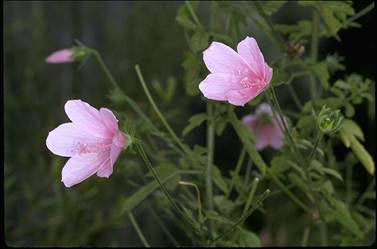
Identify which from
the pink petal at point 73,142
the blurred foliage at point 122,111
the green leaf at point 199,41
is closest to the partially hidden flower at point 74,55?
the blurred foliage at point 122,111

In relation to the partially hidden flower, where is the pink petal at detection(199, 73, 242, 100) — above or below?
above

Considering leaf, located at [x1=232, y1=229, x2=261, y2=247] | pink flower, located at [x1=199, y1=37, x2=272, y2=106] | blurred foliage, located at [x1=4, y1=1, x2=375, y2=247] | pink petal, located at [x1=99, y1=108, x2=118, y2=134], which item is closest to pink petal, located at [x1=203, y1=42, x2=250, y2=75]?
pink flower, located at [x1=199, y1=37, x2=272, y2=106]

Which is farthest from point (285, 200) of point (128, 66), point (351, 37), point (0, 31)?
point (0, 31)

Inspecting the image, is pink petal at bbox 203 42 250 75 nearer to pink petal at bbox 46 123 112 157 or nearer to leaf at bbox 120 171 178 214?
pink petal at bbox 46 123 112 157

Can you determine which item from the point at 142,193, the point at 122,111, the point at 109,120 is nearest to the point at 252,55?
the point at 109,120

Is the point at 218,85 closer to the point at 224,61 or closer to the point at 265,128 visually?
the point at 224,61

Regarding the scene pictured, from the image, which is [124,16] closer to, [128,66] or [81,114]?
[128,66]
